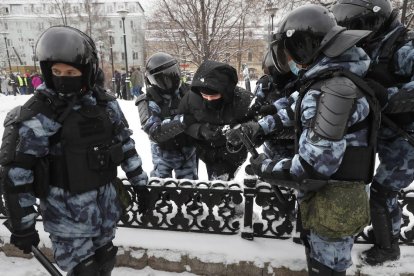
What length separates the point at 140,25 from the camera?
171 feet

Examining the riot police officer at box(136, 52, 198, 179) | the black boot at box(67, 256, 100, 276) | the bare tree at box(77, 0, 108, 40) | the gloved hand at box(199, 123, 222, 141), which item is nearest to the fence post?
the gloved hand at box(199, 123, 222, 141)

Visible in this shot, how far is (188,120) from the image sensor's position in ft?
10.6

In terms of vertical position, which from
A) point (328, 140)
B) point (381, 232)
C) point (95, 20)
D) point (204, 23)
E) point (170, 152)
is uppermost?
point (95, 20)

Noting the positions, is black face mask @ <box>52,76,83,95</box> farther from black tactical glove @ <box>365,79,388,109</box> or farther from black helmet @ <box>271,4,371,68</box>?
black tactical glove @ <box>365,79,388,109</box>

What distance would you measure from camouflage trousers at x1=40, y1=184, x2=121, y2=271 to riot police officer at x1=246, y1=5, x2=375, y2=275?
1.24 metres

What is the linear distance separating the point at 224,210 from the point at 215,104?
1.06 metres

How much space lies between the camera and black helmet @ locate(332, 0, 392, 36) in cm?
257

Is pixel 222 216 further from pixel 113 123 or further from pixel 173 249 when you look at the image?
pixel 113 123

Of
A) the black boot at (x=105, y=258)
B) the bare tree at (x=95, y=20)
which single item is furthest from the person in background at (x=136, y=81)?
the bare tree at (x=95, y=20)

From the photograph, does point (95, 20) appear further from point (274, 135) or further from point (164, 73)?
point (274, 135)

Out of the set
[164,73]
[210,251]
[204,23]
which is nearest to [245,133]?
[210,251]

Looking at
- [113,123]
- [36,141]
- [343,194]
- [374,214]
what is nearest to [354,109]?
[343,194]

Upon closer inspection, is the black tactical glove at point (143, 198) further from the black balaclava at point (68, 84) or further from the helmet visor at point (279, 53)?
the helmet visor at point (279, 53)

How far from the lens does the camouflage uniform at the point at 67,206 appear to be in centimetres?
197
